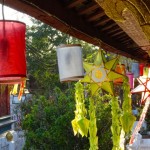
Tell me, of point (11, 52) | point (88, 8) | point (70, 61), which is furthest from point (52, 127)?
point (11, 52)

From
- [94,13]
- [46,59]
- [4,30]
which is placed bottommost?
[4,30]

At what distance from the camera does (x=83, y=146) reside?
32.4ft

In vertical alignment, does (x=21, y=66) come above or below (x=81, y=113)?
above

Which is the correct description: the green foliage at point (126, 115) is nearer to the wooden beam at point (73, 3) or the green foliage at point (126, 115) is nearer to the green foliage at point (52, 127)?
the wooden beam at point (73, 3)

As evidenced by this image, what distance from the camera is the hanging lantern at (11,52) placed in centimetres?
188

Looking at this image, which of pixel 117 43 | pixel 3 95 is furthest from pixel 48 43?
pixel 117 43

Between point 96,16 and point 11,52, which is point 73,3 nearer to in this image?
point 96,16

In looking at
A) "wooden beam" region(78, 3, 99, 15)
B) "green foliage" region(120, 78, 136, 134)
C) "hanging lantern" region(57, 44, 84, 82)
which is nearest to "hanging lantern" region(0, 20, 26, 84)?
"wooden beam" region(78, 3, 99, 15)

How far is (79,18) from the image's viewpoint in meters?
2.67

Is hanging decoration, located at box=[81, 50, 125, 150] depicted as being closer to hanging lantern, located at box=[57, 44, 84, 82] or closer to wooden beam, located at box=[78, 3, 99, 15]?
hanging lantern, located at box=[57, 44, 84, 82]

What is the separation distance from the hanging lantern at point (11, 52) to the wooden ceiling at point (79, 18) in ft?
0.49

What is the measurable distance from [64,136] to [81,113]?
6667 millimetres

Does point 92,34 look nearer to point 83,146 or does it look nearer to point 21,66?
point 21,66

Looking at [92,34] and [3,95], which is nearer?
[92,34]
